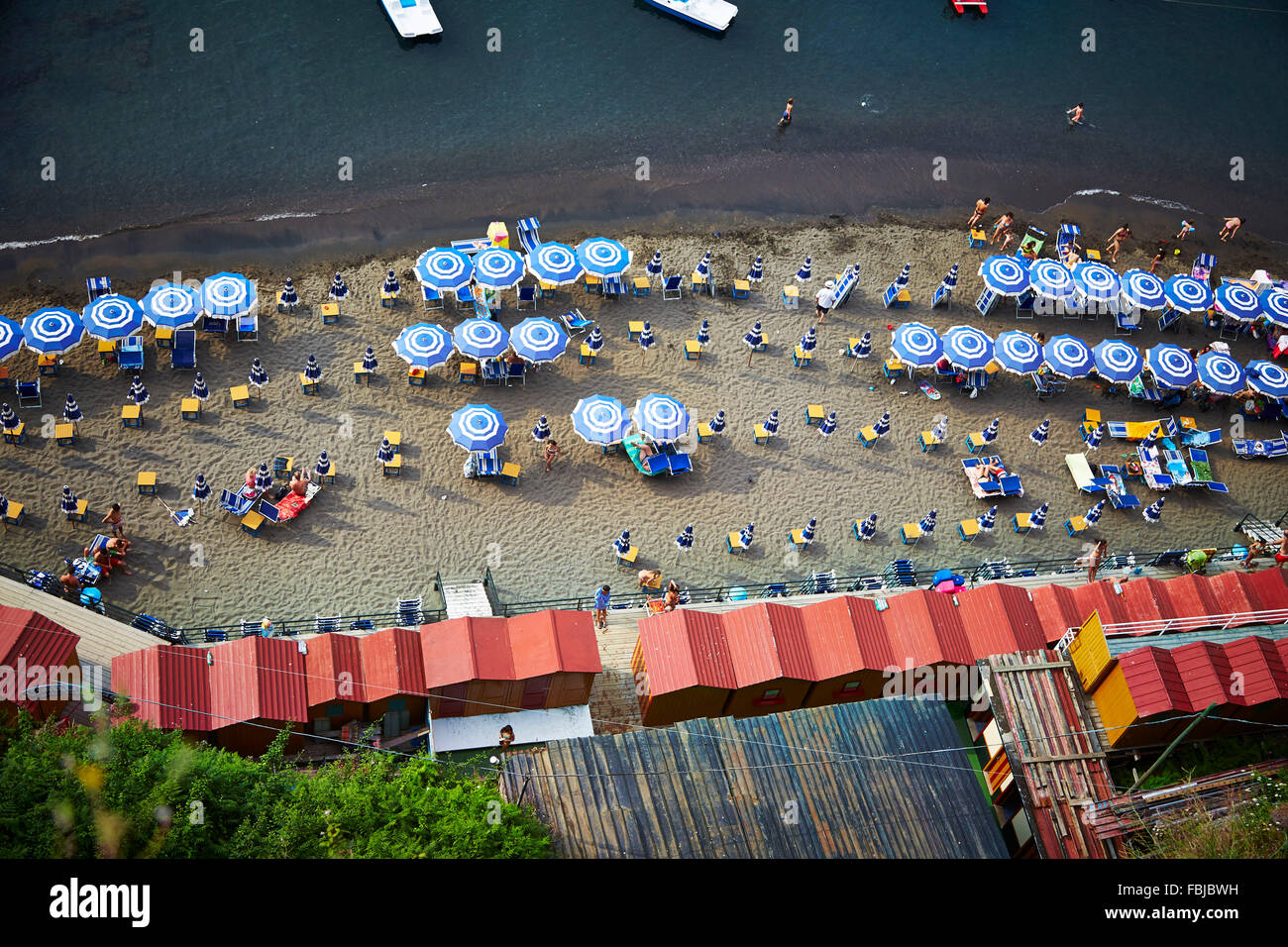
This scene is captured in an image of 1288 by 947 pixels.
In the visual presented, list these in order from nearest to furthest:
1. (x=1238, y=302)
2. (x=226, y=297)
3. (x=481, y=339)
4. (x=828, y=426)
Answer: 1. (x=226, y=297)
2. (x=481, y=339)
3. (x=828, y=426)
4. (x=1238, y=302)

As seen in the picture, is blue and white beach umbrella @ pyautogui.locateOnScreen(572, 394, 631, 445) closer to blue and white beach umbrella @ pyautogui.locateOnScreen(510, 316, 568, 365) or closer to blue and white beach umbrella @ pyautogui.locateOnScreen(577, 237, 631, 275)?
blue and white beach umbrella @ pyautogui.locateOnScreen(510, 316, 568, 365)

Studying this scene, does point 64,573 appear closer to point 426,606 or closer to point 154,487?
point 154,487

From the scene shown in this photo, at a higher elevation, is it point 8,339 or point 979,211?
point 979,211

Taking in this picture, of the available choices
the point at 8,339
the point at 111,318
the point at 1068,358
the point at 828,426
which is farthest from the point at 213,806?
the point at 1068,358

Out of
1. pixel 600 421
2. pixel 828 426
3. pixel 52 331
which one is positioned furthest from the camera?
pixel 828 426

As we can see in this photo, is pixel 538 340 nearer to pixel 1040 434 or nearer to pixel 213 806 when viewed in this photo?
pixel 1040 434
